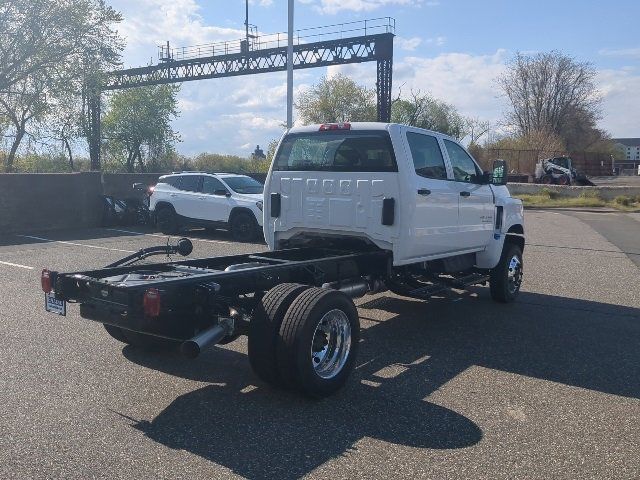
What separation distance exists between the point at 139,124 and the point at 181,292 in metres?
51.7

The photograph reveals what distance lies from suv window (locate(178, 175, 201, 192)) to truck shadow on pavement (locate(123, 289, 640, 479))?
9620 mm

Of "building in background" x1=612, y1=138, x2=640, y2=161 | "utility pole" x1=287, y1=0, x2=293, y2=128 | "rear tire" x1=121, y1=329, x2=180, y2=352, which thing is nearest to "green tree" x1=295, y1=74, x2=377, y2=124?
"utility pole" x1=287, y1=0, x2=293, y2=128

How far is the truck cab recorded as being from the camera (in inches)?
273

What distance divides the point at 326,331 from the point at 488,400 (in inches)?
55.3

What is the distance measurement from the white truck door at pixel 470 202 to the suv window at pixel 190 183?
33.7ft

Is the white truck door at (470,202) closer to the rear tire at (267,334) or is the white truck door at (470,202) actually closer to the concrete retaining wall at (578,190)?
the rear tire at (267,334)

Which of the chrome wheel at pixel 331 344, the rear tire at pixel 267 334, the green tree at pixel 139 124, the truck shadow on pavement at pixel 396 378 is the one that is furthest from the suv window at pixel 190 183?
the green tree at pixel 139 124

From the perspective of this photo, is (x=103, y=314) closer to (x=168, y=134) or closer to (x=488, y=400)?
(x=488, y=400)

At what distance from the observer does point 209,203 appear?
664 inches

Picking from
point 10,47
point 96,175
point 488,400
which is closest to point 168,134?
point 10,47

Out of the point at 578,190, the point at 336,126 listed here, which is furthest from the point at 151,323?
the point at 578,190

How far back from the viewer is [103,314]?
515cm

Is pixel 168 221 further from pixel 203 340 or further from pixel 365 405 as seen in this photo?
pixel 365 405

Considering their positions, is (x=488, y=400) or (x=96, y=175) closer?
(x=488, y=400)
